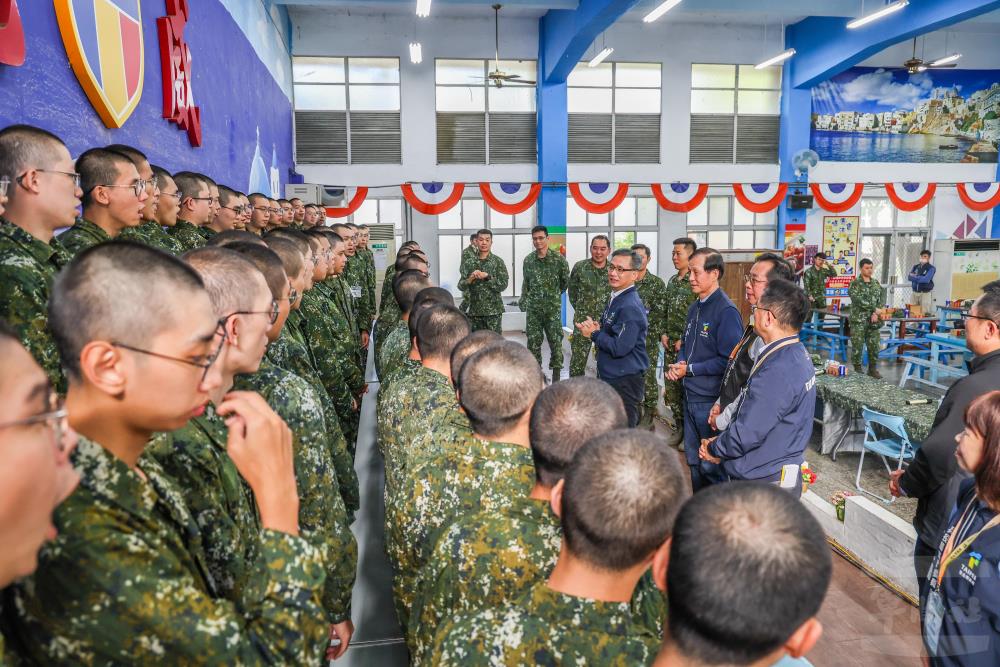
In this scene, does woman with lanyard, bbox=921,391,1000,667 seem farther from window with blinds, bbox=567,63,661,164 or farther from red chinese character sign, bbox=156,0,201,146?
window with blinds, bbox=567,63,661,164

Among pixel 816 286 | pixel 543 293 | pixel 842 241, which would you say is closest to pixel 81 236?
pixel 543 293

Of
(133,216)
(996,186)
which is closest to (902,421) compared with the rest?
(133,216)

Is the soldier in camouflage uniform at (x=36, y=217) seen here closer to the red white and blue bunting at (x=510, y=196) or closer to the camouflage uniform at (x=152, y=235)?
the camouflage uniform at (x=152, y=235)

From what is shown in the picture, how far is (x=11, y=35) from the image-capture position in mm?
2395

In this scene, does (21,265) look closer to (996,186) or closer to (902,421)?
(902,421)

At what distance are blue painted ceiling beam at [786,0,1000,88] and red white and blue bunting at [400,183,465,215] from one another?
6733mm

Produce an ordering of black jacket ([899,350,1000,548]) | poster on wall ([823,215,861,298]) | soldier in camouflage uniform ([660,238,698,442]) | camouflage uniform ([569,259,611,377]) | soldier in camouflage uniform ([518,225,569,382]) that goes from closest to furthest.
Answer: black jacket ([899,350,1000,548]), soldier in camouflage uniform ([660,238,698,442]), camouflage uniform ([569,259,611,377]), soldier in camouflage uniform ([518,225,569,382]), poster on wall ([823,215,861,298])

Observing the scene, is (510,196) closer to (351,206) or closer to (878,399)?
(351,206)

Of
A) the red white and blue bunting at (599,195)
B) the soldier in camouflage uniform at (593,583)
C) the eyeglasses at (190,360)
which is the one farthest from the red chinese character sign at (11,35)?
the red white and blue bunting at (599,195)

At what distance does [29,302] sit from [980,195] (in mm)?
15052

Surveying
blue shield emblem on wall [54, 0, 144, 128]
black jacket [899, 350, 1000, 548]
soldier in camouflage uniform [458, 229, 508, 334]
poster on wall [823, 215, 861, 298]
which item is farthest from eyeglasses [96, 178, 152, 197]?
poster on wall [823, 215, 861, 298]

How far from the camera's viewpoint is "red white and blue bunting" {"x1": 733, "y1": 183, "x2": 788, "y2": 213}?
1164 centimetres

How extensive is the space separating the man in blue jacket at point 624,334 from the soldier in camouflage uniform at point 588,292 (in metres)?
1.83

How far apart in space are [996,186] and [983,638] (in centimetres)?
1393
